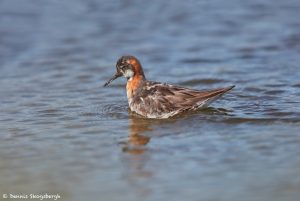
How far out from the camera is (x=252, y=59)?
16094mm

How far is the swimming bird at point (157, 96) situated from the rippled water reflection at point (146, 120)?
0.75ft

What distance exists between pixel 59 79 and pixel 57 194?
6991 millimetres

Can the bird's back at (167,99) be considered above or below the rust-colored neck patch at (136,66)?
below

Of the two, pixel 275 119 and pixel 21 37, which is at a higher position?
pixel 21 37

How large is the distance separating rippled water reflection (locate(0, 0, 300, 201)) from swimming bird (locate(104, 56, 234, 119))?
0.75 ft

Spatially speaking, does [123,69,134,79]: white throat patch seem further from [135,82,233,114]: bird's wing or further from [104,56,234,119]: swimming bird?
[135,82,233,114]: bird's wing

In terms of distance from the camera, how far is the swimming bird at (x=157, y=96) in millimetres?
12031

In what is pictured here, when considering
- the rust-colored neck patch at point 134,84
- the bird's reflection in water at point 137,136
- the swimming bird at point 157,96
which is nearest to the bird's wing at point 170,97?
the swimming bird at point 157,96

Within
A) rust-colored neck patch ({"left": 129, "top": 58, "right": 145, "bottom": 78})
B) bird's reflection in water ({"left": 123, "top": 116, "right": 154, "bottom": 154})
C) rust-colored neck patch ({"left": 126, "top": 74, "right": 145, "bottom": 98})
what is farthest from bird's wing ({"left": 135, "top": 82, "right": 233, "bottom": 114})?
rust-colored neck patch ({"left": 129, "top": 58, "right": 145, "bottom": 78})

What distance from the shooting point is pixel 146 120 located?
1209cm

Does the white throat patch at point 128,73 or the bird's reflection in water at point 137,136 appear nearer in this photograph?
the bird's reflection in water at point 137,136

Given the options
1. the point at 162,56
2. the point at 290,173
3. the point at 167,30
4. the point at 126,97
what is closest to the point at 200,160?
the point at 290,173

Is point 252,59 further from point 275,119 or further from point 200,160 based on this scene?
point 200,160

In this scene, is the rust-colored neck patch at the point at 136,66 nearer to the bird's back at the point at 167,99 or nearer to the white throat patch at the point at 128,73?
the white throat patch at the point at 128,73
